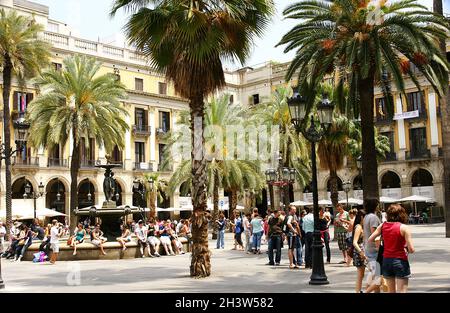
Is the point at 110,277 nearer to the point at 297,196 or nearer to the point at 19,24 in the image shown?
the point at 19,24

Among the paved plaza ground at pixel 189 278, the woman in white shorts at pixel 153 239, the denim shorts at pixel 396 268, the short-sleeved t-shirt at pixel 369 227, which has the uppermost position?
the short-sleeved t-shirt at pixel 369 227

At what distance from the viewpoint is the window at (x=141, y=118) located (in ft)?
175

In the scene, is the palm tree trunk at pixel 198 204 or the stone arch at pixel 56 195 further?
the stone arch at pixel 56 195

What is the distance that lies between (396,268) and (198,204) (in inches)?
276

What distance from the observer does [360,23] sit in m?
16.8

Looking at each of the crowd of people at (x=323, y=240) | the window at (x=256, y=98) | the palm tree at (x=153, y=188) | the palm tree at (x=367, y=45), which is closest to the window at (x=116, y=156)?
the palm tree at (x=153, y=188)

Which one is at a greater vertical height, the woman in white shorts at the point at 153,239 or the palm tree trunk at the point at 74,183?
the palm tree trunk at the point at 74,183

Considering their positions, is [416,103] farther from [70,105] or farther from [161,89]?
[70,105]

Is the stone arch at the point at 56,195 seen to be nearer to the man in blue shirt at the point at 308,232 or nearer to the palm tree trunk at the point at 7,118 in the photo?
the palm tree trunk at the point at 7,118

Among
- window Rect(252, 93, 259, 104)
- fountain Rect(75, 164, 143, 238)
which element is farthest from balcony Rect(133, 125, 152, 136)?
fountain Rect(75, 164, 143, 238)

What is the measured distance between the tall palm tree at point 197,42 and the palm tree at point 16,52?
19340mm

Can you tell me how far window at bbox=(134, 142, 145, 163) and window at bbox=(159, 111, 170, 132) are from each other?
9.82ft
